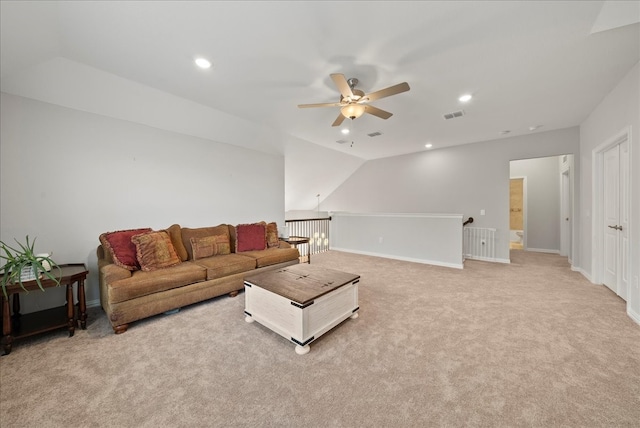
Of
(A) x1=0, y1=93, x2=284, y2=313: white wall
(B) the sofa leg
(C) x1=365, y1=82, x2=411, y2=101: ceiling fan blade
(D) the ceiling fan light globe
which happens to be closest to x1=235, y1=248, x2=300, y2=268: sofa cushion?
(A) x1=0, y1=93, x2=284, y2=313: white wall

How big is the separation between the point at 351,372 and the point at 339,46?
8.83 ft

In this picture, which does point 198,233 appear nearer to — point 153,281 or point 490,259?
point 153,281

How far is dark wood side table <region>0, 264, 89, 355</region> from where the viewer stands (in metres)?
2.00

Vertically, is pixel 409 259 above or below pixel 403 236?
below

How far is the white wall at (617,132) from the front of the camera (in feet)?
8.25

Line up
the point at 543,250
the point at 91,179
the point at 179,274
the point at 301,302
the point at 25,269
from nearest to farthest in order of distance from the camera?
the point at 301,302 → the point at 25,269 → the point at 179,274 → the point at 91,179 → the point at 543,250

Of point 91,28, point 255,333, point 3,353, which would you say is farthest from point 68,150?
point 255,333

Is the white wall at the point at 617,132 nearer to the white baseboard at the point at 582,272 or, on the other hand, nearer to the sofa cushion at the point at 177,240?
the white baseboard at the point at 582,272

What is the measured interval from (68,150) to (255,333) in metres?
3.14

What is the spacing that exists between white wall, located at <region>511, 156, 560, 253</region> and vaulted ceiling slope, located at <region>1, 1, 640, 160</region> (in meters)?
3.55

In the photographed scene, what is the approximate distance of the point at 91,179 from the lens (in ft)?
10.1

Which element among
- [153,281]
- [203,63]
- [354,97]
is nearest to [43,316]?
[153,281]

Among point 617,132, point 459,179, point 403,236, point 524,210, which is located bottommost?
point 403,236

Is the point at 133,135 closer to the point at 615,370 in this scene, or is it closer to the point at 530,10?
the point at 530,10
